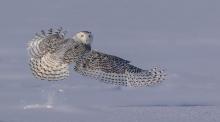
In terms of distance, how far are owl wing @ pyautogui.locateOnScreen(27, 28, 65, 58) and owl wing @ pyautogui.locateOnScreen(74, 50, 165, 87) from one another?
298mm

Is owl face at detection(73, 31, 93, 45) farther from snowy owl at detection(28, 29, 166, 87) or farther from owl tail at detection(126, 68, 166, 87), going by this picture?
owl tail at detection(126, 68, 166, 87)

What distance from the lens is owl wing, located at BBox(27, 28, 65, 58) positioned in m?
6.80

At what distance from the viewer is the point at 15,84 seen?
7090 millimetres

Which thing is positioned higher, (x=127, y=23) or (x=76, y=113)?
(x=127, y=23)

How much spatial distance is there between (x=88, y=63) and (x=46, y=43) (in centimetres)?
46

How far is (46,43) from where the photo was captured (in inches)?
270

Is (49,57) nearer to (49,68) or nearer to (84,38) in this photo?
(49,68)

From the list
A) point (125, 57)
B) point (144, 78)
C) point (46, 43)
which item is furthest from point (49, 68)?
point (125, 57)

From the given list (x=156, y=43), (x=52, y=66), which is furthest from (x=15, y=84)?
(x=156, y=43)

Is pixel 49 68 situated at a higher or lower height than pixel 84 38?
lower

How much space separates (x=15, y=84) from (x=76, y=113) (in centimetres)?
118

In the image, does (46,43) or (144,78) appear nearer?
(144,78)

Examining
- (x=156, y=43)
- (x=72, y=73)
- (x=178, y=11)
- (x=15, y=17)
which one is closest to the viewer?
(x=72, y=73)

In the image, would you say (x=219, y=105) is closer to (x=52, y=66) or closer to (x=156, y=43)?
(x=52, y=66)
